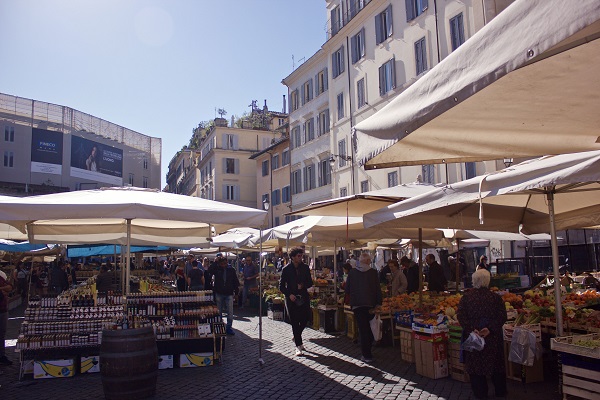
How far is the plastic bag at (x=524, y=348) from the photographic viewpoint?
249 inches

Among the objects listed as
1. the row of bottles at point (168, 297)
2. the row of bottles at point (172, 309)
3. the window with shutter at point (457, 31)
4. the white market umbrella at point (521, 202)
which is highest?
the window with shutter at point (457, 31)

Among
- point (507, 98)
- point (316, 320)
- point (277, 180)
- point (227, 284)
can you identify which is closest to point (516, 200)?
point (507, 98)

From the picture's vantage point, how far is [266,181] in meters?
47.7

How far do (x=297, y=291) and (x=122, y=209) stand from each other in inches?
137

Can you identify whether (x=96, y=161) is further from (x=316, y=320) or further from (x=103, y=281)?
(x=316, y=320)

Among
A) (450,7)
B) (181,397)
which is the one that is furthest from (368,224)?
(450,7)

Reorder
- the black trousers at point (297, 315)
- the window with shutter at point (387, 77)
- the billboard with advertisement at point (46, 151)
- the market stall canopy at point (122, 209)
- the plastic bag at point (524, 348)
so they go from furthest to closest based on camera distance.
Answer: the billboard with advertisement at point (46, 151), the window with shutter at point (387, 77), the black trousers at point (297, 315), the market stall canopy at point (122, 209), the plastic bag at point (524, 348)

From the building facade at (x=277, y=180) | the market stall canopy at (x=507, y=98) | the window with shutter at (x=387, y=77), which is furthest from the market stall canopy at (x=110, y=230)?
the building facade at (x=277, y=180)

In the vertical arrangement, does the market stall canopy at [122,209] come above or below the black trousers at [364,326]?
above

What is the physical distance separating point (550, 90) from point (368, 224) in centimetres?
448

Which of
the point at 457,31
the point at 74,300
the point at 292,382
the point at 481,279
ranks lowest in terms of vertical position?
the point at 292,382

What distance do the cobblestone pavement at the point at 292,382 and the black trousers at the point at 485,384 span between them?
0.25m

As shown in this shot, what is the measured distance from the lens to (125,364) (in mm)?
6406

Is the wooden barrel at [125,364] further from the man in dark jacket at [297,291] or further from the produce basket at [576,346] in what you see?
the produce basket at [576,346]
